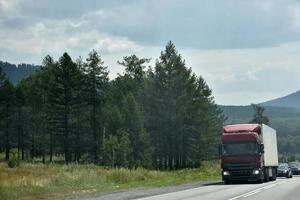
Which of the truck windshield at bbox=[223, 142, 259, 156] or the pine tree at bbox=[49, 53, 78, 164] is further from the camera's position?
the pine tree at bbox=[49, 53, 78, 164]

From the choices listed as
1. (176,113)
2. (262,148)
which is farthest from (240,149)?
(176,113)

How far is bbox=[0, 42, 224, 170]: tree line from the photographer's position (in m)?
82.1

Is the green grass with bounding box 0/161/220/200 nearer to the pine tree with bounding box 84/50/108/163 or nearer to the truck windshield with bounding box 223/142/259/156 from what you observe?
the truck windshield with bounding box 223/142/259/156

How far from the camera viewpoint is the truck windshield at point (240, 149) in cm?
3744

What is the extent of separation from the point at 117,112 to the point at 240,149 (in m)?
47.2

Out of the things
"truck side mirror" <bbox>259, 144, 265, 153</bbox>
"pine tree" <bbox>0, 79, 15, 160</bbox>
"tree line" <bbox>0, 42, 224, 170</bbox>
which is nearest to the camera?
"truck side mirror" <bbox>259, 144, 265, 153</bbox>

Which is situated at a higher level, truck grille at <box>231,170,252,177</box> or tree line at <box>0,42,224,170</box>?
tree line at <box>0,42,224,170</box>

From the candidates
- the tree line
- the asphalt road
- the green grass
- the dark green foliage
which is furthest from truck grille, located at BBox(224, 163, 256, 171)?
the dark green foliage

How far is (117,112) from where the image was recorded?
83688mm

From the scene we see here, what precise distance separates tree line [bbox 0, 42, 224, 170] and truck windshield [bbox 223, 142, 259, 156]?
111ft

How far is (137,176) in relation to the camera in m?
43.4

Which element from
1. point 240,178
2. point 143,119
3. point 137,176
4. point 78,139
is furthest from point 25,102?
point 240,178

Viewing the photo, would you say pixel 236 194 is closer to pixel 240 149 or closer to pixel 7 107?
pixel 240 149

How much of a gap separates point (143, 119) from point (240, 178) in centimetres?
4605
